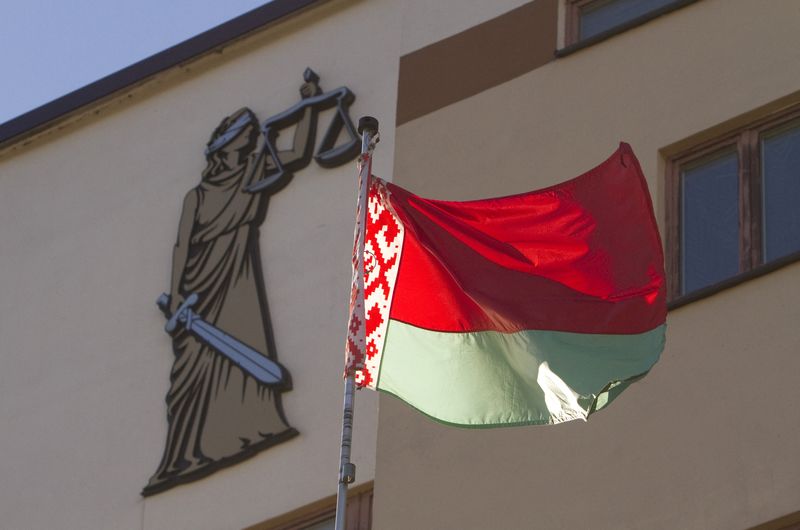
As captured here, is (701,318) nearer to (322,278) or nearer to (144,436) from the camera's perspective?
(322,278)

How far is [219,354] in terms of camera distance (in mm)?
18125

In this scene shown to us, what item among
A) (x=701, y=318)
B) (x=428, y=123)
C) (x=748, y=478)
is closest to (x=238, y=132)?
(x=428, y=123)

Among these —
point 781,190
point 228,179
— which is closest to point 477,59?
point 228,179

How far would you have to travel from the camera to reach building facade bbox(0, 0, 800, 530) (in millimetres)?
14875

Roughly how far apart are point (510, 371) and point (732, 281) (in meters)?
2.15

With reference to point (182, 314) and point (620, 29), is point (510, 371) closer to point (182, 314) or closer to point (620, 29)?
point (620, 29)

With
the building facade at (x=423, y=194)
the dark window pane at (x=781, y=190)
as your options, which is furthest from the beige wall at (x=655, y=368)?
the dark window pane at (x=781, y=190)

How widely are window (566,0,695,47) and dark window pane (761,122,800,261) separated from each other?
1878 mm

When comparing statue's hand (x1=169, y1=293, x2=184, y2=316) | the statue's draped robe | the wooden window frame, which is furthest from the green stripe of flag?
statue's hand (x1=169, y1=293, x2=184, y2=316)

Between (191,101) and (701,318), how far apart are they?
20.8ft

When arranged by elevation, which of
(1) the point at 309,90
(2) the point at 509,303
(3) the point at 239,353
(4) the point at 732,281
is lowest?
(2) the point at 509,303

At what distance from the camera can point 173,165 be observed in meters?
19.8

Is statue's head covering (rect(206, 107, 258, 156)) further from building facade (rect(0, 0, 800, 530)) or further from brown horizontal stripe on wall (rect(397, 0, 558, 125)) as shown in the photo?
brown horizontal stripe on wall (rect(397, 0, 558, 125))

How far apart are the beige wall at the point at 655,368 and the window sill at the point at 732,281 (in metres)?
0.05
